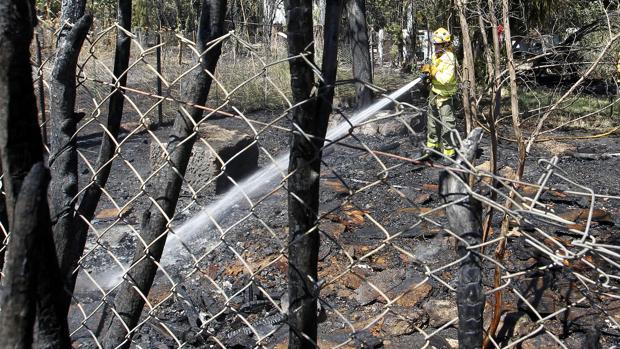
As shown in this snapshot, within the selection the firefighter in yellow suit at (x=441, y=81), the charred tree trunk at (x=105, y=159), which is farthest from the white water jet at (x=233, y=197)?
the charred tree trunk at (x=105, y=159)

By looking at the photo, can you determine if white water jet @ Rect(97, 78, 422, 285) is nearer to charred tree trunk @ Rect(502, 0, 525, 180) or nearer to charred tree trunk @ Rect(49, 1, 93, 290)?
charred tree trunk @ Rect(502, 0, 525, 180)

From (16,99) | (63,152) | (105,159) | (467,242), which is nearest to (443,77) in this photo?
(105,159)

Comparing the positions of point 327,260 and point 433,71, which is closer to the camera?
point 327,260

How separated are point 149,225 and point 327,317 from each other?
2.74 m

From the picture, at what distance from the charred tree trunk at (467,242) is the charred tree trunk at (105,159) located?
45.5 inches

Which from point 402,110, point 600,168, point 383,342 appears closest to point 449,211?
point 402,110

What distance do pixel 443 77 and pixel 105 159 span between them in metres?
7.11

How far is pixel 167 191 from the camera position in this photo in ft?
7.32

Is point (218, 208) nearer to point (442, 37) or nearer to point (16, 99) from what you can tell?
point (442, 37)

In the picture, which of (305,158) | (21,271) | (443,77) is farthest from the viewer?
(443,77)

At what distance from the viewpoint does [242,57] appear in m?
13.2

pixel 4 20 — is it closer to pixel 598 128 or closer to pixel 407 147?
pixel 407 147

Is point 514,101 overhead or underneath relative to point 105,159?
underneath

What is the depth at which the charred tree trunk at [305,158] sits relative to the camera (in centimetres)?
149
